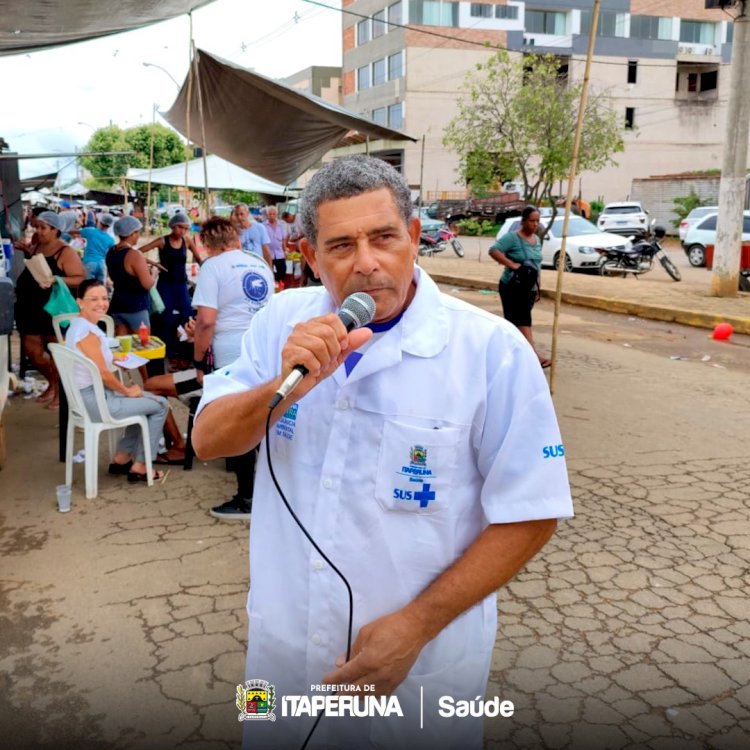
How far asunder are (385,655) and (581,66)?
52338 millimetres

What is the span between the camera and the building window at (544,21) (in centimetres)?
4866

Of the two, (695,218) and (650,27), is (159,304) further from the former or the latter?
A: (650,27)

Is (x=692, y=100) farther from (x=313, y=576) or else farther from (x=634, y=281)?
(x=313, y=576)

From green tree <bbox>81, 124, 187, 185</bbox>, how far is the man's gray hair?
5688 centimetres

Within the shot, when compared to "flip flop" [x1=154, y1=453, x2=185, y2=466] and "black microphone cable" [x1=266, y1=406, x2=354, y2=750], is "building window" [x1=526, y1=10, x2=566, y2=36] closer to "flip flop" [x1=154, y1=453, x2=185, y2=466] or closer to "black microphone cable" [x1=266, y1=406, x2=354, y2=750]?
"flip flop" [x1=154, y1=453, x2=185, y2=466]

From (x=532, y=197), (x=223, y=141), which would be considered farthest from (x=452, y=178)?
(x=223, y=141)

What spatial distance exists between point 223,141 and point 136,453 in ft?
19.4

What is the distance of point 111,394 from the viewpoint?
17.1ft

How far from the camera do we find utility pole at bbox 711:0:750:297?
13.1 meters

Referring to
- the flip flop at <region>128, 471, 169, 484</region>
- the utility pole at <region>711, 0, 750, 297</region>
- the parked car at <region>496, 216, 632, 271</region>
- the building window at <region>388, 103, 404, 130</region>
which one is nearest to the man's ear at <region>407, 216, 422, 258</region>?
the flip flop at <region>128, 471, 169, 484</region>

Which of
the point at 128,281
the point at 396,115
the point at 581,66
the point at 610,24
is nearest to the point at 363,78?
the point at 396,115

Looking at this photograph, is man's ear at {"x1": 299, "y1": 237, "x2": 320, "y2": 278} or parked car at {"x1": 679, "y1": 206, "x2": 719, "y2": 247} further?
parked car at {"x1": 679, "y1": 206, "x2": 719, "y2": 247}

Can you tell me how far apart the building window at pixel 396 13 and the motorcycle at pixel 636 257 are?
33079 millimetres

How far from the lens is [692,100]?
50.6m
